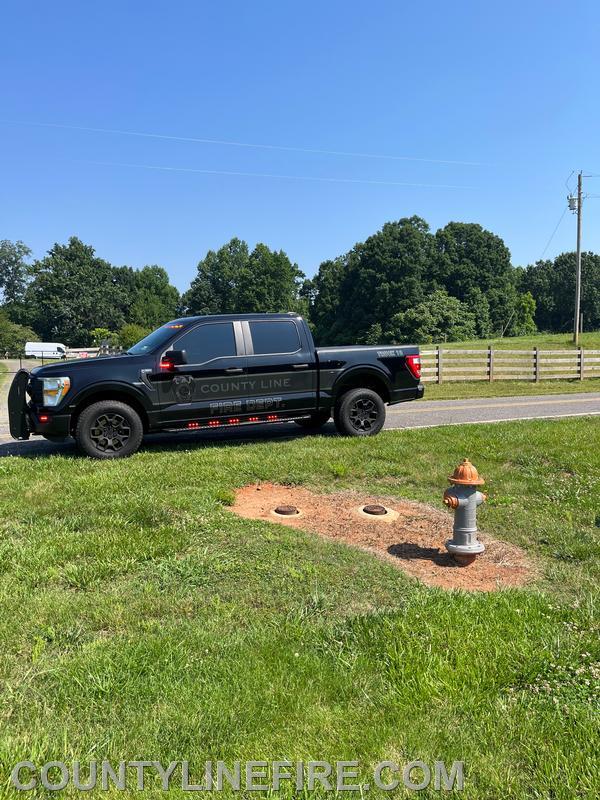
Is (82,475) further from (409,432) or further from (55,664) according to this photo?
(409,432)

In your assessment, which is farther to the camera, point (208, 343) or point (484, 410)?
point (484, 410)

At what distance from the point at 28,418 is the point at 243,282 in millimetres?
82118

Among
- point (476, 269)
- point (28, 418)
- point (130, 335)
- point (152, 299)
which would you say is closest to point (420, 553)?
point (28, 418)

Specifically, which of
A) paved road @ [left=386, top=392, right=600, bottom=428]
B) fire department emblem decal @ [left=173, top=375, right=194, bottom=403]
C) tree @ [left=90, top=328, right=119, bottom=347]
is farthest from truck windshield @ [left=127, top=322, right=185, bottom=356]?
tree @ [left=90, top=328, right=119, bottom=347]

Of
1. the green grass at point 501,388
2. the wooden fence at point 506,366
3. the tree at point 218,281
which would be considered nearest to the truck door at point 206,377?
the green grass at point 501,388

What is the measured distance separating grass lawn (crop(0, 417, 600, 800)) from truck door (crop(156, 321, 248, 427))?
7.06ft

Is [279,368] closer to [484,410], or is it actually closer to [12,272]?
[484,410]

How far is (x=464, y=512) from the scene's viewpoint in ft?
13.6

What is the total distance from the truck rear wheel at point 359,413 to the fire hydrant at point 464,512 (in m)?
4.35

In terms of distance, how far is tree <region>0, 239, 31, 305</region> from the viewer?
11125 centimetres

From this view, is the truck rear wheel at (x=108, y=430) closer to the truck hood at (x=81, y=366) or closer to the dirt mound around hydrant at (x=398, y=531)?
the truck hood at (x=81, y=366)

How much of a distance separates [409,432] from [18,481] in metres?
5.60

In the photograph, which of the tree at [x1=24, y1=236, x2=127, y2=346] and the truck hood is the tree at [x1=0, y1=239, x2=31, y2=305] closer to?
the tree at [x1=24, y1=236, x2=127, y2=346]

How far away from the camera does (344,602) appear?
346 cm
